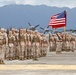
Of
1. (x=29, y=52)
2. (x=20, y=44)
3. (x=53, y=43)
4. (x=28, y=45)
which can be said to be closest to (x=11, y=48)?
(x=20, y=44)

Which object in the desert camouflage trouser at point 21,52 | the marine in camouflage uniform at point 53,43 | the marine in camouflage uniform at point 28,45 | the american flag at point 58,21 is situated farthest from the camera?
the marine in camouflage uniform at point 53,43

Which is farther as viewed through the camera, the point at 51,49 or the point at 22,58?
the point at 51,49

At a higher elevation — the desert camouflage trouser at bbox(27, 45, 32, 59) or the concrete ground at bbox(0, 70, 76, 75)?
the desert camouflage trouser at bbox(27, 45, 32, 59)

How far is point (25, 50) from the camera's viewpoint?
43156 millimetres

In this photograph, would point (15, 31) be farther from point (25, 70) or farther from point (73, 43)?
point (73, 43)

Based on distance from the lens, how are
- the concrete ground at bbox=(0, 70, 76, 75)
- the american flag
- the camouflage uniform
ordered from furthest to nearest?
1. the camouflage uniform
2. the american flag
3. the concrete ground at bbox=(0, 70, 76, 75)

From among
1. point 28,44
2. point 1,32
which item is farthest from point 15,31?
point 1,32

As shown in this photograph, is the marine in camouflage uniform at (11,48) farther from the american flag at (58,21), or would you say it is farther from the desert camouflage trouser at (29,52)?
the american flag at (58,21)

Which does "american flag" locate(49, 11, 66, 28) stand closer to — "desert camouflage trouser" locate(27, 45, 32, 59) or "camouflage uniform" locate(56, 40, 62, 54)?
"camouflage uniform" locate(56, 40, 62, 54)

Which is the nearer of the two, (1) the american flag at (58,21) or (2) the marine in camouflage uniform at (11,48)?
(2) the marine in camouflage uniform at (11,48)

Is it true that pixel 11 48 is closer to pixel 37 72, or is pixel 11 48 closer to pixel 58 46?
pixel 37 72

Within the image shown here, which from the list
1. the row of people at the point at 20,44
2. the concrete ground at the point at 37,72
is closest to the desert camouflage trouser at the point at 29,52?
the row of people at the point at 20,44

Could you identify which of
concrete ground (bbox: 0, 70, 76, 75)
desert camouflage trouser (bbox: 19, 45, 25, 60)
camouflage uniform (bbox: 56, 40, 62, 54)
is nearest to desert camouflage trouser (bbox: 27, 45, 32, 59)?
desert camouflage trouser (bbox: 19, 45, 25, 60)

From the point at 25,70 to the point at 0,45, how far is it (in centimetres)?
718
